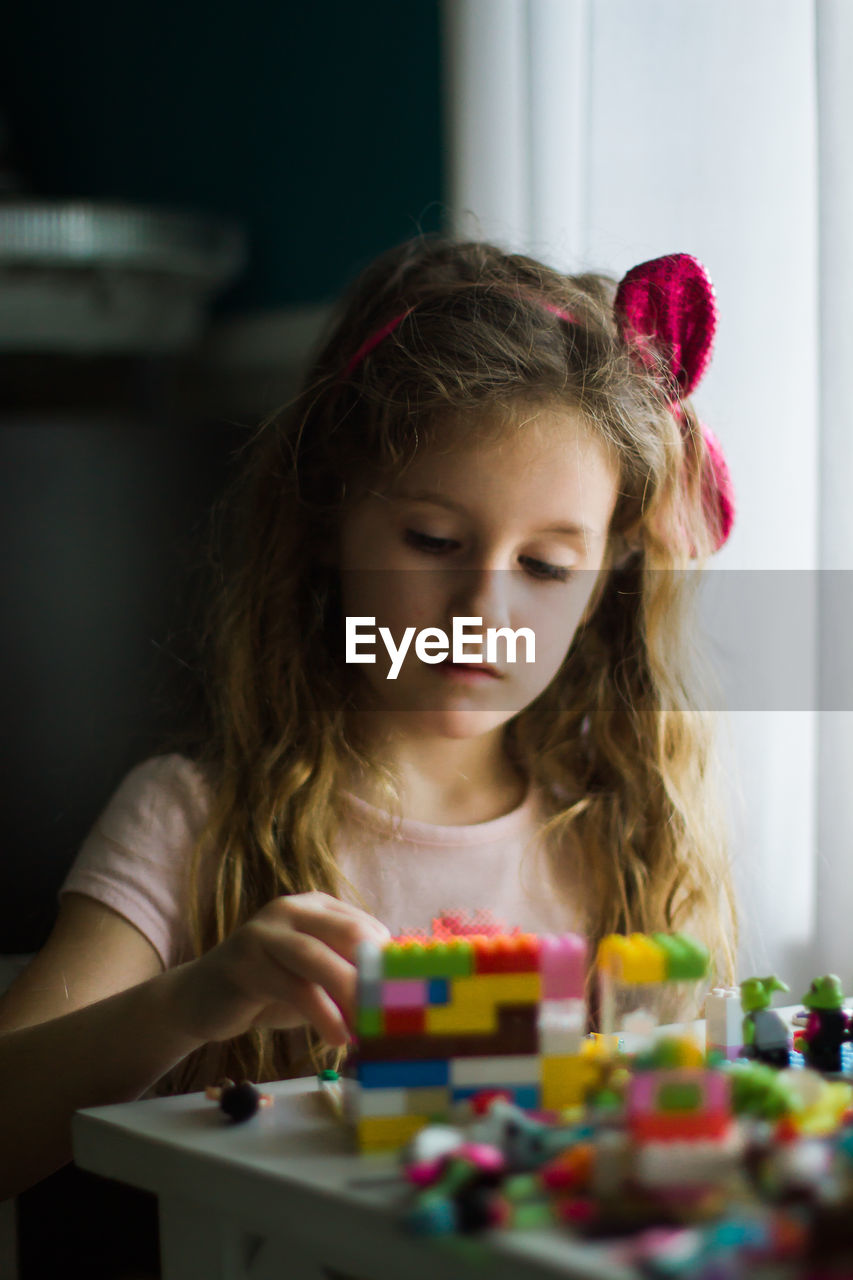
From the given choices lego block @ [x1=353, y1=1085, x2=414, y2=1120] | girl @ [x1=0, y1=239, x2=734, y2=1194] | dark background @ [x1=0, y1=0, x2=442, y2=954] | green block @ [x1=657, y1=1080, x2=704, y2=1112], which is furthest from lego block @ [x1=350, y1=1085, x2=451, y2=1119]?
dark background @ [x1=0, y1=0, x2=442, y2=954]

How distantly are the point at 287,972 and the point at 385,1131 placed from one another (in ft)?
0.38

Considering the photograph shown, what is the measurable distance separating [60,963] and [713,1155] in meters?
0.52

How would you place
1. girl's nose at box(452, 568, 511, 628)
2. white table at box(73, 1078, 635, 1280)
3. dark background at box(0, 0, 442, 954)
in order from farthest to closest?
1. dark background at box(0, 0, 442, 954)
2. girl's nose at box(452, 568, 511, 628)
3. white table at box(73, 1078, 635, 1280)

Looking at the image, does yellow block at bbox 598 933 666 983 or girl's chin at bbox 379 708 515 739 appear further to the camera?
girl's chin at bbox 379 708 515 739

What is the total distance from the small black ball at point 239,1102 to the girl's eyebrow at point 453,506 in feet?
1.42

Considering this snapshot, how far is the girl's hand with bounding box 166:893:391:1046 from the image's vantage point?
0.56 m

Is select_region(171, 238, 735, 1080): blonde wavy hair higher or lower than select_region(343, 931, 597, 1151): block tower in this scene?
higher

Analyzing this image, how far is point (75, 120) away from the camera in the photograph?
212cm

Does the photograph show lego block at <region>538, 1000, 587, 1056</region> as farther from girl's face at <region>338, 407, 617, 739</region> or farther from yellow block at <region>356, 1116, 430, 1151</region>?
girl's face at <region>338, 407, 617, 739</region>

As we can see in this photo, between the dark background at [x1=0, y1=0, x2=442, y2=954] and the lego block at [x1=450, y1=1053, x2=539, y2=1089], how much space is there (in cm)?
58

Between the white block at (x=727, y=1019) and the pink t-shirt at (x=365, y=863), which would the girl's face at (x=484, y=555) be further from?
the white block at (x=727, y=1019)

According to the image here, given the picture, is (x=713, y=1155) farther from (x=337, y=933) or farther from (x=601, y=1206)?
(x=337, y=933)

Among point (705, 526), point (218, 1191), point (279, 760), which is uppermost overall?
point (705, 526)

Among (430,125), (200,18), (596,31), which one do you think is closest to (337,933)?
(596,31)
